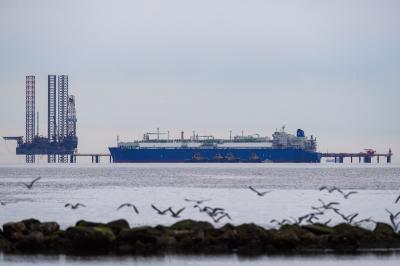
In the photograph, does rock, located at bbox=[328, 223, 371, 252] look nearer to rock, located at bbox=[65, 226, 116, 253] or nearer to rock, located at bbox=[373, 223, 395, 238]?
rock, located at bbox=[373, 223, 395, 238]

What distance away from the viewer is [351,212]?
5572 cm

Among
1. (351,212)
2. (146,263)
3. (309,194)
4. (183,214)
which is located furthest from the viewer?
(309,194)

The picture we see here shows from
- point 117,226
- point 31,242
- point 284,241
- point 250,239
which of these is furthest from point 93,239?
point 284,241

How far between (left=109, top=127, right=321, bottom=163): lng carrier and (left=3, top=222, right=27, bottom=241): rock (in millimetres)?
158390

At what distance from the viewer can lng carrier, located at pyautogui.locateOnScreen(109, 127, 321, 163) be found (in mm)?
194000

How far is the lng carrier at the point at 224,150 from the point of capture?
636ft

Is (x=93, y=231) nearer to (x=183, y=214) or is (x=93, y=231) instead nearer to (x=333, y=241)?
(x=333, y=241)

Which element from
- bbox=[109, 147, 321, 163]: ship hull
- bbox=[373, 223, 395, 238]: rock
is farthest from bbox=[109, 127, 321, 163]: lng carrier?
bbox=[373, 223, 395, 238]: rock

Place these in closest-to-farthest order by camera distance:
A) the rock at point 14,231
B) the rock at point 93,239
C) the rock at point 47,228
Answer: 1. the rock at point 93,239
2. the rock at point 14,231
3. the rock at point 47,228

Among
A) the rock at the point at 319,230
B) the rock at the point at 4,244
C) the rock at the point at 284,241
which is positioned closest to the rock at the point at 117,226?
the rock at the point at 4,244

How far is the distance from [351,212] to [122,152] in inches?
5641

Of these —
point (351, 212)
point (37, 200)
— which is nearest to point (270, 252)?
point (351, 212)

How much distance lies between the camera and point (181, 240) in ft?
112

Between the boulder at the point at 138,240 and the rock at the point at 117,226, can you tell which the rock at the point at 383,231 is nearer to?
the boulder at the point at 138,240
